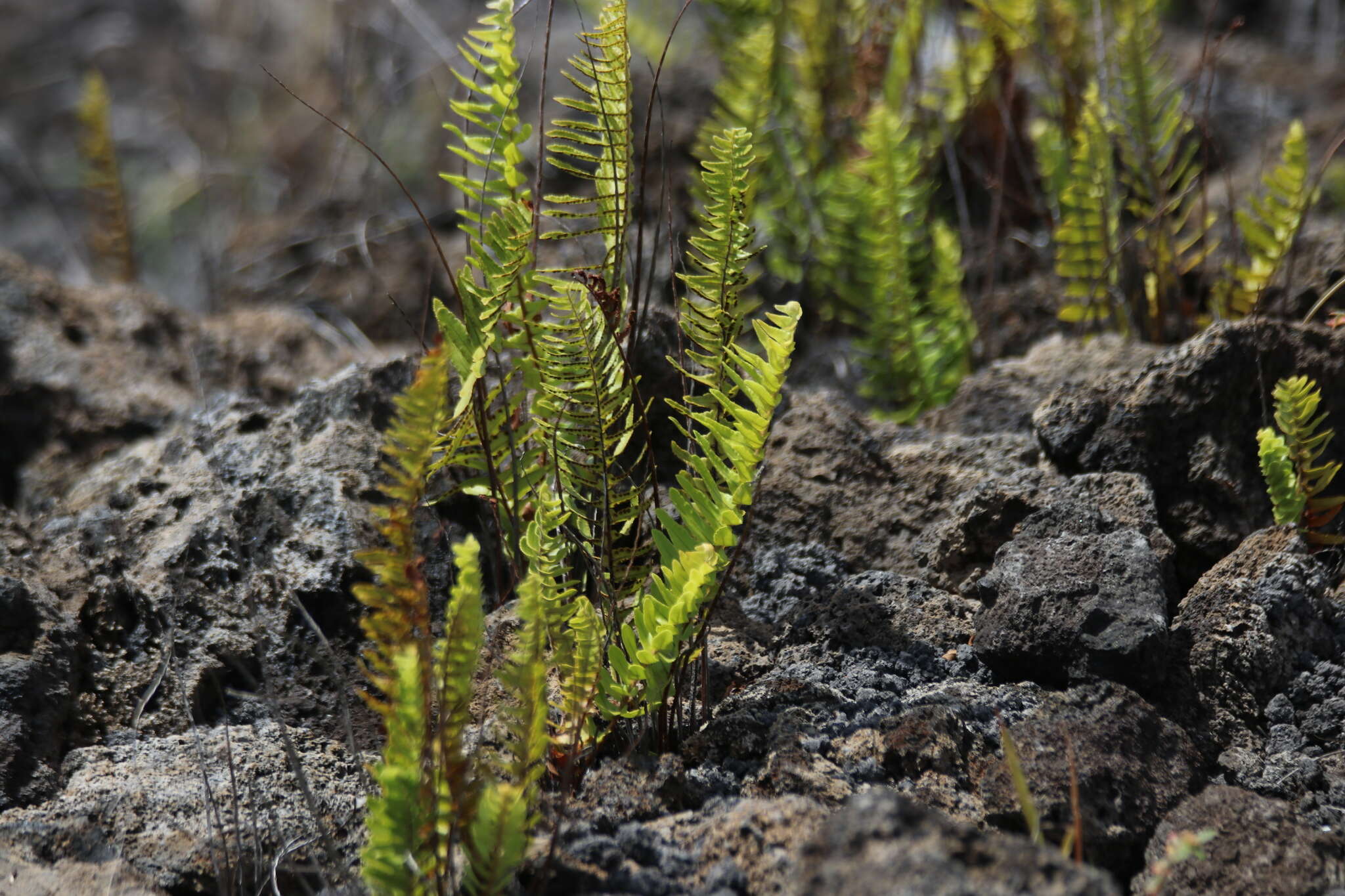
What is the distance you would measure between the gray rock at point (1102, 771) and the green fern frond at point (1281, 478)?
515mm

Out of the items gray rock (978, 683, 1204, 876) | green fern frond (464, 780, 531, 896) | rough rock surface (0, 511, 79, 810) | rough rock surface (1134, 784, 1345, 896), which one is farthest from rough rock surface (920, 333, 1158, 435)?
rough rock surface (0, 511, 79, 810)

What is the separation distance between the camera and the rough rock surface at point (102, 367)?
2.59m

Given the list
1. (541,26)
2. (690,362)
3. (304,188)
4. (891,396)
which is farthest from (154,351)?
(541,26)

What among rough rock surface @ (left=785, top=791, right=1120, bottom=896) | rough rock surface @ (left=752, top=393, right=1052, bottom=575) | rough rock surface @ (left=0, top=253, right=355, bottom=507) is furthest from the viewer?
rough rock surface @ (left=0, top=253, right=355, bottom=507)

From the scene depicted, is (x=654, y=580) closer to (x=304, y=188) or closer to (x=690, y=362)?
(x=690, y=362)

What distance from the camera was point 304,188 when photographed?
495 cm

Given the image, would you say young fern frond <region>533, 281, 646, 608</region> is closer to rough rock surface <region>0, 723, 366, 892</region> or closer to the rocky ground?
the rocky ground

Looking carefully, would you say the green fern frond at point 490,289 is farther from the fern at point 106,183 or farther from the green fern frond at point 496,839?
the fern at point 106,183

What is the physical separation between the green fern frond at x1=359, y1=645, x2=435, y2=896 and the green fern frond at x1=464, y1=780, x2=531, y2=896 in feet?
0.20

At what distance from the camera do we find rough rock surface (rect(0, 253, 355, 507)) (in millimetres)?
2594

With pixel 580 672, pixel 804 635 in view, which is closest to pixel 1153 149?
pixel 804 635

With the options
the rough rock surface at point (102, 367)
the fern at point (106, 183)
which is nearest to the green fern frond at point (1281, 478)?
the rough rock surface at point (102, 367)

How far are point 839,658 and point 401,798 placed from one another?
0.80 m

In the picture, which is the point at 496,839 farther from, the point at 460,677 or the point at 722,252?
the point at 722,252
